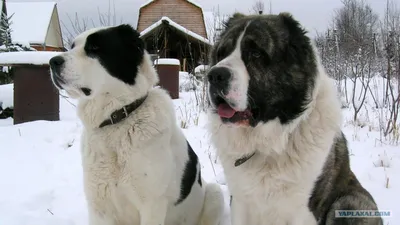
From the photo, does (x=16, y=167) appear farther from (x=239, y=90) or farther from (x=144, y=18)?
(x=144, y=18)

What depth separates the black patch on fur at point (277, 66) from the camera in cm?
190

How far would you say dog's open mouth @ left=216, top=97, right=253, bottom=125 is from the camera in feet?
6.33

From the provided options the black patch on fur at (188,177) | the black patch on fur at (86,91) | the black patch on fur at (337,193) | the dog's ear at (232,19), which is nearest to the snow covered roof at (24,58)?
the black patch on fur at (86,91)

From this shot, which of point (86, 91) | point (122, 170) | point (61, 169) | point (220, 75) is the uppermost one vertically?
point (220, 75)

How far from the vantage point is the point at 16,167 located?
4.02 metres

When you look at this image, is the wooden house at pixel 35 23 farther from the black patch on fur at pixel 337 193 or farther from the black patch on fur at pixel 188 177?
the black patch on fur at pixel 337 193

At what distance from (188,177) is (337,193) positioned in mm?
1035

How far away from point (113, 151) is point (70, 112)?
228 inches

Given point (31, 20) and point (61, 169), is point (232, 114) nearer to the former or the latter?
point (61, 169)

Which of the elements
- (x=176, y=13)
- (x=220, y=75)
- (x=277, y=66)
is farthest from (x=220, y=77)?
(x=176, y=13)

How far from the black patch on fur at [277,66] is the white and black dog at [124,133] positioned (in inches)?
28.8

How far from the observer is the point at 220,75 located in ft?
5.74

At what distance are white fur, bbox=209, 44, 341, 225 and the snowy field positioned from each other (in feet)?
3.23

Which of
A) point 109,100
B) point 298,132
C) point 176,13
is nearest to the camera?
point 298,132
